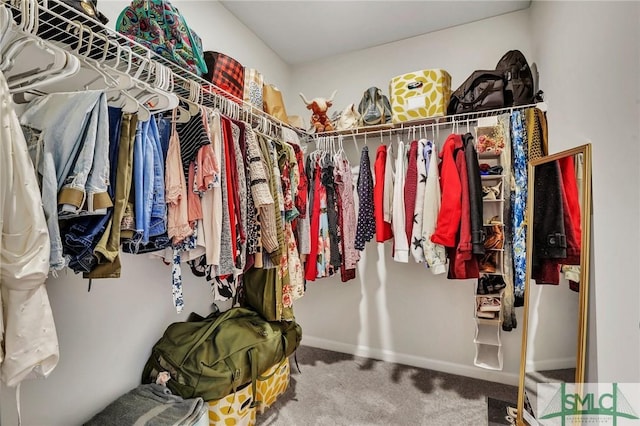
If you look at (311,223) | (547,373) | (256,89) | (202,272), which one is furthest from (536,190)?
(202,272)

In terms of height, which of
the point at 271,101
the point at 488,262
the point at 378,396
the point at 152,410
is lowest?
the point at 378,396

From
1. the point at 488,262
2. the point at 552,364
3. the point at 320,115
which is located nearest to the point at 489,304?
the point at 488,262

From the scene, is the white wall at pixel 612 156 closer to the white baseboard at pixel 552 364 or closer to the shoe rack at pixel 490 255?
the white baseboard at pixel 552 364

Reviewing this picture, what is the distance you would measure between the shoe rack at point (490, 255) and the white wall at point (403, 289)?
0.26 m

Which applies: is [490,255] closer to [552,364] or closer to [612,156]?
[552,364]

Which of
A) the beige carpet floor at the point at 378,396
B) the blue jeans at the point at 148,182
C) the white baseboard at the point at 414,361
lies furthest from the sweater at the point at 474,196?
the blue jeans at the point at 148,182

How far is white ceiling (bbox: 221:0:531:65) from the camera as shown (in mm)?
2119

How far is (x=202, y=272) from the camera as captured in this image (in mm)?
1568

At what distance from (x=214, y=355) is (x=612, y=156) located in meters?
1.81

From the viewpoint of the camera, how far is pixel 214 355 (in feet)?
5.05

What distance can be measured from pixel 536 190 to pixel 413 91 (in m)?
0.97

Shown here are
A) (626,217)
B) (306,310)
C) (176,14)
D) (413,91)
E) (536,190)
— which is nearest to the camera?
(626,217)

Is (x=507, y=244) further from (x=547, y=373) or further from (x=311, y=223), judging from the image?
(x=311, y=223)

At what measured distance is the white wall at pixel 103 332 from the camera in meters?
1.21
